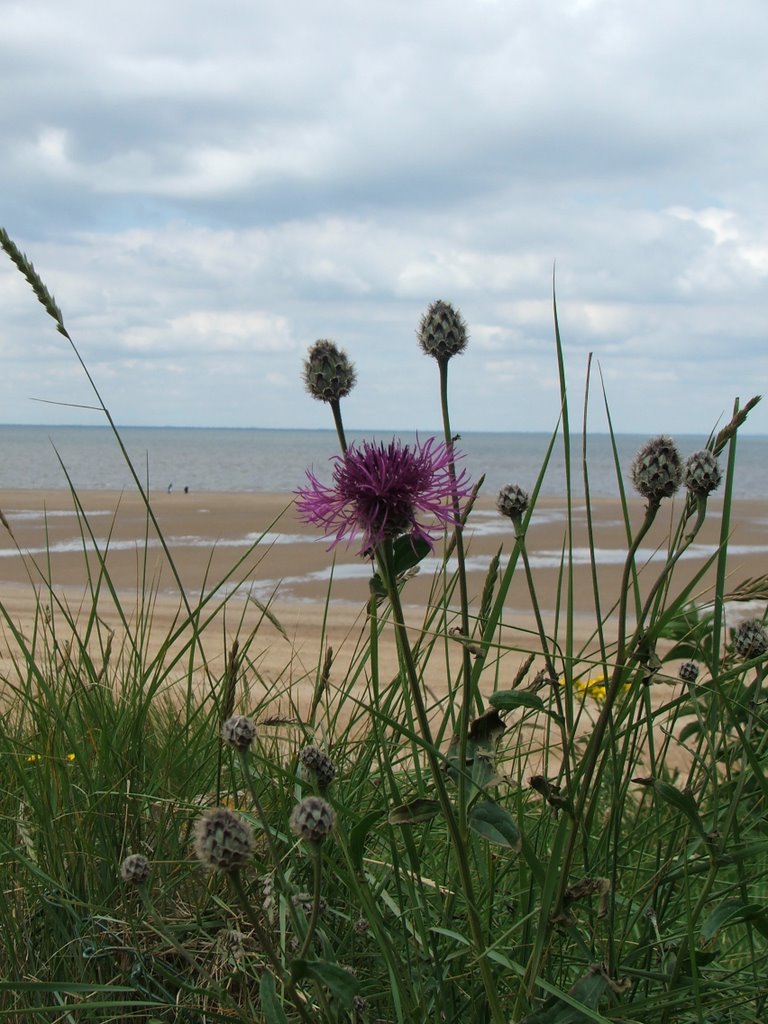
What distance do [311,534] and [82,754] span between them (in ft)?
55.9

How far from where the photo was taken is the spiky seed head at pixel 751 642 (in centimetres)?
149

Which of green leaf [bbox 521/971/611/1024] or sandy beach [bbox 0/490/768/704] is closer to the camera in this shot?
green leaf [bbox 521/971/611/1024]

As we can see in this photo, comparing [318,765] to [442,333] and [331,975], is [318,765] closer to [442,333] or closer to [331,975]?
[331,975]

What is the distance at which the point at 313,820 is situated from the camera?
3.61 ft

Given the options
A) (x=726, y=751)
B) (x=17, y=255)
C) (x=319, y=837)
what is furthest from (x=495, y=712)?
(x=17, y=255)

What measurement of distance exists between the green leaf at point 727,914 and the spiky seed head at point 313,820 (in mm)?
570

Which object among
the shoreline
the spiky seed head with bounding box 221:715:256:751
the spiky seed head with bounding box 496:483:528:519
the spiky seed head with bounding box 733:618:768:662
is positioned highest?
the spiky seed head with bounding box 496:483:528:519

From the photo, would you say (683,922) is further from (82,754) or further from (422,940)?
(82,754)

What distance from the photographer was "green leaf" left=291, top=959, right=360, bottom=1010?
3.53 ft

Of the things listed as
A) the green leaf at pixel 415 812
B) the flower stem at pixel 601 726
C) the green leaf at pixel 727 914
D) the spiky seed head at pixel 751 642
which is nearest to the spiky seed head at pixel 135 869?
the green leaf at pixel 415 812

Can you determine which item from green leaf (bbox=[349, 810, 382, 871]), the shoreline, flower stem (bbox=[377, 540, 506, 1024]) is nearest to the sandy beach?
the shoreline

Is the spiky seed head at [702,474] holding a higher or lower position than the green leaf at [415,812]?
higher

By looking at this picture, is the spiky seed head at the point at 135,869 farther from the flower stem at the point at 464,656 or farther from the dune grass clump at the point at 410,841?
the flower stem at the point at 464,656

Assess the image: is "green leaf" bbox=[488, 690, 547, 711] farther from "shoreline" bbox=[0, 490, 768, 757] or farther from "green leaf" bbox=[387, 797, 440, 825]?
"shoreline" bbox=[0, 490, 768, 757]
